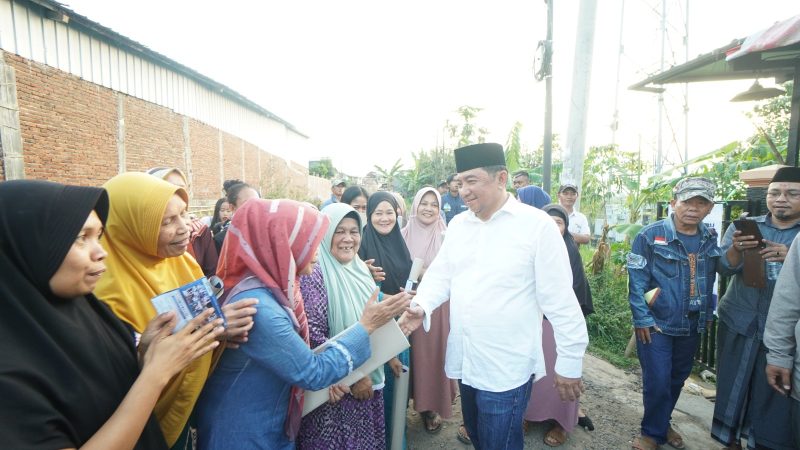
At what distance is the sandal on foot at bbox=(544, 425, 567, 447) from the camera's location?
10.8 feet

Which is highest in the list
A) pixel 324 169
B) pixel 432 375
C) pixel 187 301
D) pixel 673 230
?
pixel 324 169

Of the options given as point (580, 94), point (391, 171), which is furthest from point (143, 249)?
point (391, 171)

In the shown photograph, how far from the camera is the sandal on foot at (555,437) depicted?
329 centimetres

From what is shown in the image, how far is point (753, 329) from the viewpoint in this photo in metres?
2.92

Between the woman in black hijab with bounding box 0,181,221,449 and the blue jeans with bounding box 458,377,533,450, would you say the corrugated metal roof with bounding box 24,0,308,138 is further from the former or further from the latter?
the blue jeans with bounding box 458,377,533,450

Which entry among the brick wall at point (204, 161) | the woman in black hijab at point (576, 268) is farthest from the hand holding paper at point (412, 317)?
the brick wall at point (204, 161)

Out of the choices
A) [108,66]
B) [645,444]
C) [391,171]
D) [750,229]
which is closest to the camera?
[750,229]

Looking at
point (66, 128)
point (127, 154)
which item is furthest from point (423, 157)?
point (66, 128)

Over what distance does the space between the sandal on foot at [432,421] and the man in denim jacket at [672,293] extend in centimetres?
159

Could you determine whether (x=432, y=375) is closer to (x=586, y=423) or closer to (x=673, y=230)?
(x=586, y=423)

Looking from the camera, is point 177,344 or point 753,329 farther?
point 753,329

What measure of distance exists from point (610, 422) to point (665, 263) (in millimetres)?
1595

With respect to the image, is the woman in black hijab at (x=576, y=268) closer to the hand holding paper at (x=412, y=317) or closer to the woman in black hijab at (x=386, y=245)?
the woman in black hijab at (x=386, y=245)

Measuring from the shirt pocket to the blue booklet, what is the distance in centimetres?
313
